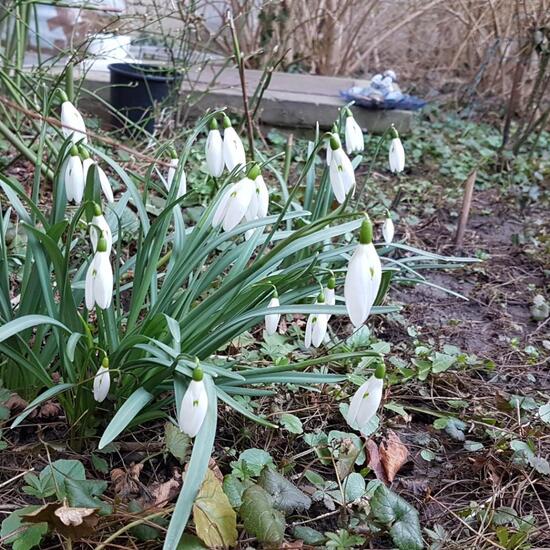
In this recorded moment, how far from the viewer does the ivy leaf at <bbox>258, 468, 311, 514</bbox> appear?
4.97 feet

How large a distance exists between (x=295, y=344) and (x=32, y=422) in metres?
0.90

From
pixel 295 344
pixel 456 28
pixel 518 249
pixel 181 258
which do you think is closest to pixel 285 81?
pixel 456 28

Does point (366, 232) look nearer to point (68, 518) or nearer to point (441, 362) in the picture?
point (68, 518)

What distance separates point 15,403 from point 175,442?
0.45 metres

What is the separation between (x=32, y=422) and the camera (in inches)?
68.9

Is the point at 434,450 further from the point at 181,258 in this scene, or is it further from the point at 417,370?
the point at 181,258

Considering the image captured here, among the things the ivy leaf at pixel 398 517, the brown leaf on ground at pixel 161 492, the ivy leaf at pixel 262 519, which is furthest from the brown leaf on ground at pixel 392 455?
the brown leaf on ground at pixel 161 492

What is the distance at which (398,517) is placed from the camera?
151cm

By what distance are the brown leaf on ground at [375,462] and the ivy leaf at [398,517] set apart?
7.8 inches

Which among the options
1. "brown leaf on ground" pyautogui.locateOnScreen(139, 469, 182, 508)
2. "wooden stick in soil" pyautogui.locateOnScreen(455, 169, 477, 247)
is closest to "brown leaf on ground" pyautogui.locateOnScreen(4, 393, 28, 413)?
"brown leaf on ground" pyautogui.locateOnScreen(139, 469, 182, 508)

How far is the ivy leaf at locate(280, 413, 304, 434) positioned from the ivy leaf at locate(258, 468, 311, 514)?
0.22 m

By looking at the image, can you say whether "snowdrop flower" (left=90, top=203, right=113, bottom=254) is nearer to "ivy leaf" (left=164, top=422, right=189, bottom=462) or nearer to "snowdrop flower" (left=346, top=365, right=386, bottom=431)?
"ivy leaf" (left=164, top=422, right=189, bottom=462)

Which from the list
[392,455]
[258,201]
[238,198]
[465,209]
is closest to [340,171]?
[258,201]

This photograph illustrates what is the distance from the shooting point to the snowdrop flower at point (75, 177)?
4.85ft
